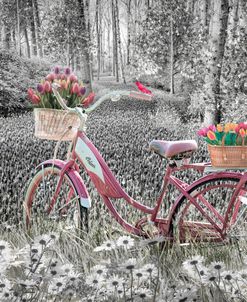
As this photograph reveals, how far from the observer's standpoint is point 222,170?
337cm

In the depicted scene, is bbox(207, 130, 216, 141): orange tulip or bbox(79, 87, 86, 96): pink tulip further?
bbox(79, 87, 86, 96): pink tulip

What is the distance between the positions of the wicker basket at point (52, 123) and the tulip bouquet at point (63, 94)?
157mm

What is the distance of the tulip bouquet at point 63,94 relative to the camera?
388 centimetres

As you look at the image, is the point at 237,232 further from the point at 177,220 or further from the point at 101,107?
the point at 101,107

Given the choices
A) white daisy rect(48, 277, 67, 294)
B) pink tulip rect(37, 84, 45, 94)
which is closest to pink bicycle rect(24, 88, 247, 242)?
pink tulip rect(37, 84, 45, 94)

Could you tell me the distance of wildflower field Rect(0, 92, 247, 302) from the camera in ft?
7.27

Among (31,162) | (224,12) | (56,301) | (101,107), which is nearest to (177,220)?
(56,301)

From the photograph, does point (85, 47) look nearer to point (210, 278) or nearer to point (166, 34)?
point (166, 34)

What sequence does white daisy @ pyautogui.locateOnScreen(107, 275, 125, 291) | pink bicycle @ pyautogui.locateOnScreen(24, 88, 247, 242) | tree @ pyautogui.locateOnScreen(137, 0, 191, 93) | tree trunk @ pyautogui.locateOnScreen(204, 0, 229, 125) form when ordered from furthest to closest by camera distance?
tree @ pyautogui.locateOnScreen(137, 0, 191, 93) < tree trunk @ pyautogui.locateOnScreen(204, 0, 229, 125) < pink bicycle @ pyautogui.locateOnScreen(24, 88, 247, 242) < white daisy @ pyautogui.locateOnScreen(107, 275, 125, 291)

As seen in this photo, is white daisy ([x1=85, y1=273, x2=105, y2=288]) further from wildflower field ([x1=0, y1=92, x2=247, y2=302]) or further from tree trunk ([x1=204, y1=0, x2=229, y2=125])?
tree trunk ([x1=204, y1=0, x2=229, y2=125])

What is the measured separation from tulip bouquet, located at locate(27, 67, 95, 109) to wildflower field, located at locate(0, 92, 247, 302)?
0.87 m

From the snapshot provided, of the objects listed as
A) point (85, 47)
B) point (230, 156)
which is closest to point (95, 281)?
point (230, 156)

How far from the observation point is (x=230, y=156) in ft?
10.7

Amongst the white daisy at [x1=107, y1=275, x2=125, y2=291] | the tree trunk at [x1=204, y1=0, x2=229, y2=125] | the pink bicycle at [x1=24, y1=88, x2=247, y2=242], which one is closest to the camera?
the white daisy at [x1=107, y1=275, x2=125, y2=291]
